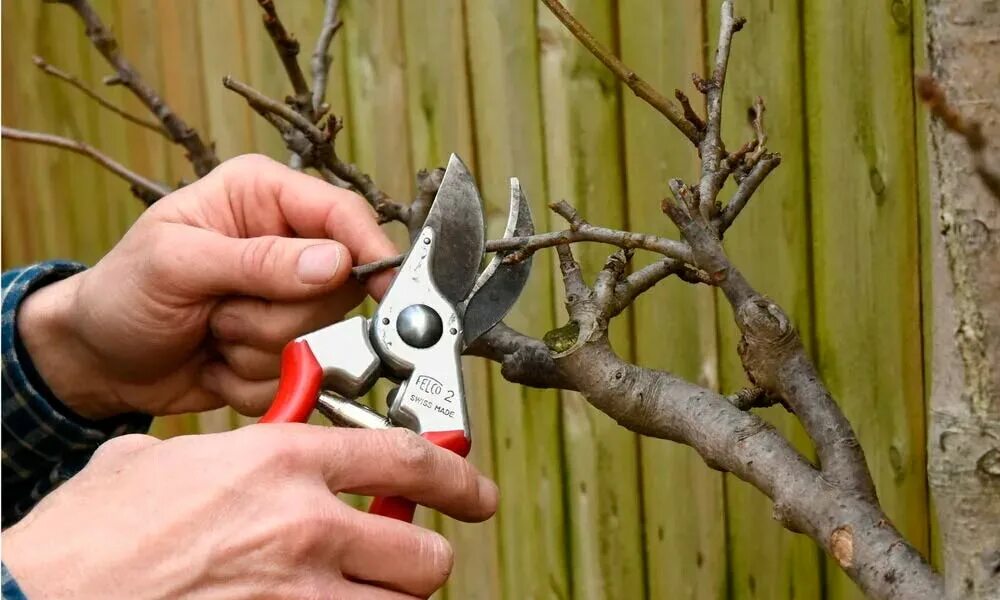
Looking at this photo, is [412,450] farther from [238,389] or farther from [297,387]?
[238,389]

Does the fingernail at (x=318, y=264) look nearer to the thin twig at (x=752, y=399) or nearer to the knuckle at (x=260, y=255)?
the knuckle at (x=260, y=255)

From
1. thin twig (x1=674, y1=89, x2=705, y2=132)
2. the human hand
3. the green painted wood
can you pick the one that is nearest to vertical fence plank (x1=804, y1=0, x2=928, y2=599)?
the green painted wood

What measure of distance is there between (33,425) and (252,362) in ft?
1.39

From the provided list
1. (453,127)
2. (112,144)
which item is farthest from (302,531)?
(112,144)

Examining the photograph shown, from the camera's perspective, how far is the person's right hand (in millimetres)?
841

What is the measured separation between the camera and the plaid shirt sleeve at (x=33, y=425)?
1.50 meters

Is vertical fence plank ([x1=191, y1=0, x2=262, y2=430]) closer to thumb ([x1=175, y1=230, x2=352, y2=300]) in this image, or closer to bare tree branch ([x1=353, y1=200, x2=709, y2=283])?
thumb ([x1=175, y1=230, x2=352, y2=300])

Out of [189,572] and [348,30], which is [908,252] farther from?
[348,30]

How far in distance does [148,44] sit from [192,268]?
1609 mm

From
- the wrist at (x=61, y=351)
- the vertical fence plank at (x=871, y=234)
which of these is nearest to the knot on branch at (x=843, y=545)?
the vertical fence plank at (x=871, y=234)

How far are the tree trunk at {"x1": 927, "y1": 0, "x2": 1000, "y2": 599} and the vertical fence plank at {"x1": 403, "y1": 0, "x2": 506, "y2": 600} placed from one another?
1.27 m

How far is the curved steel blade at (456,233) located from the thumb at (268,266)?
12 centimetres

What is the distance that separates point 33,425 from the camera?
153 centimetres

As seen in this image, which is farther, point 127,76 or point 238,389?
point 127,76
